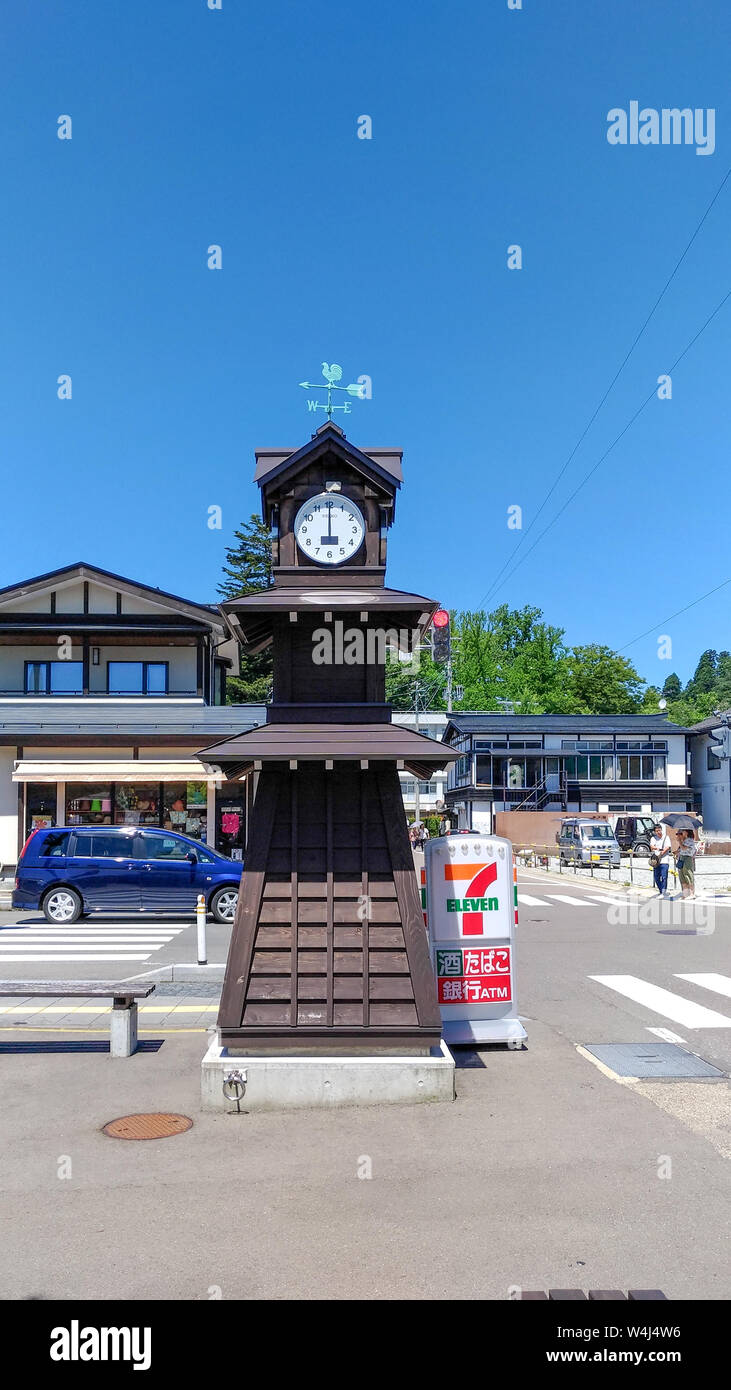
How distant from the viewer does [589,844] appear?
40.5m

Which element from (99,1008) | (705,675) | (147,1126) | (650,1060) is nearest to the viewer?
(147,1126)

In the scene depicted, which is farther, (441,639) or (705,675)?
(705,675)

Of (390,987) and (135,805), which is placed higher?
(135,805)

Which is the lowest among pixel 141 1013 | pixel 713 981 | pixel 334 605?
pixel 713 981

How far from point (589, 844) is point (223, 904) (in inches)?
953

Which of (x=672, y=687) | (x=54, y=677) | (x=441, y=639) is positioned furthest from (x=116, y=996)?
(x=672, y=687)

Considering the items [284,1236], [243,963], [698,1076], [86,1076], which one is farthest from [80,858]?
[284,1236]

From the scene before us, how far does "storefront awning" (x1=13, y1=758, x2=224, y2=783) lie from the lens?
27.2 m

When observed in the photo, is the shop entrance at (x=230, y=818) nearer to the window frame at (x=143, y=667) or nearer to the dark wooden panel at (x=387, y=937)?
the window frame at (x=143, y=667)

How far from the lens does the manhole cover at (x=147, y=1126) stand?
23.1 ft

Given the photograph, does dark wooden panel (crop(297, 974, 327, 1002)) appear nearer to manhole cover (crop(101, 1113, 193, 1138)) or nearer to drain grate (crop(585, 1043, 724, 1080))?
manhole cover (crop(101, 1113, 193, 1138))

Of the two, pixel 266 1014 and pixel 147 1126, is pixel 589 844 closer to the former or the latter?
pixel 266 1014

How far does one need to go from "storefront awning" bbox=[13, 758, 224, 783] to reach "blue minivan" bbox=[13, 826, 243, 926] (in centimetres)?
733
